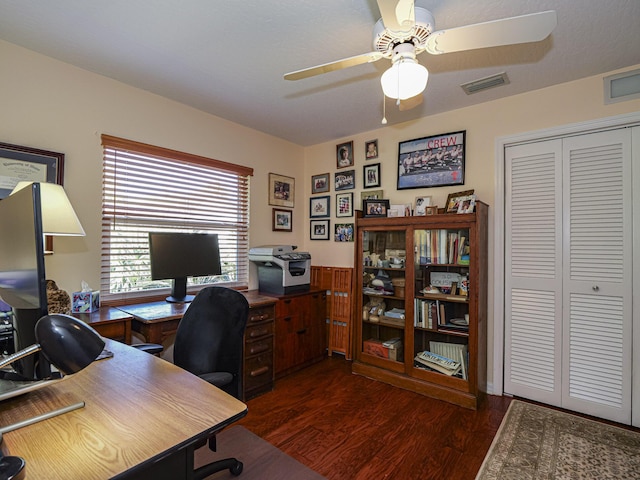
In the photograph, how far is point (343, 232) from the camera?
374 centimetres

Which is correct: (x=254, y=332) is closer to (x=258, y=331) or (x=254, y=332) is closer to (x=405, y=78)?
(x=258, y=331)

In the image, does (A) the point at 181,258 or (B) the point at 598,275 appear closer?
(B) the point at 598,275

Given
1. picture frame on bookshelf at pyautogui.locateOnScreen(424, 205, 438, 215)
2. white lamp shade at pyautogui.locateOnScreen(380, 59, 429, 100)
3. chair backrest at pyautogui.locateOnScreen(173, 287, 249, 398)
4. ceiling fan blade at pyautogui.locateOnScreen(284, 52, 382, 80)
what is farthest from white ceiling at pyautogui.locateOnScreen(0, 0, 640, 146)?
chair backrest at pyautogui.locateOnScreen(173, 287, 249, 398)

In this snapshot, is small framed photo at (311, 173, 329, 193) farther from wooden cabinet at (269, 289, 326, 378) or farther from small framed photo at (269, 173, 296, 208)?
wooden cabinet at (269, 289, 326, 378)

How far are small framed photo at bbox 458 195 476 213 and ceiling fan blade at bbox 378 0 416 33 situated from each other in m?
1.63

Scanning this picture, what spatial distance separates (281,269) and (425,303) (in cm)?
141

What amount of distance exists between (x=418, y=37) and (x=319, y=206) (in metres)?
2.58

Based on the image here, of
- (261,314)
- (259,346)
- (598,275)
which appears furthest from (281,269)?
(598,275)

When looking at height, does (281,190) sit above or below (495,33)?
below

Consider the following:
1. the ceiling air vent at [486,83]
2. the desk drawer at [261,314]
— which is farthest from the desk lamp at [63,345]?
the ceiling air vent at [486,83]

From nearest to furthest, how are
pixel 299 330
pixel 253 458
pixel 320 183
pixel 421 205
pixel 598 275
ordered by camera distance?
1. pixel 253 458
2. pixel 598 275
3. pixel 421 205
4. pixel 299 330
5. pixel 320 183

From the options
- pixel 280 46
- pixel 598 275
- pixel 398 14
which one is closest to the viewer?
pixel 398 14

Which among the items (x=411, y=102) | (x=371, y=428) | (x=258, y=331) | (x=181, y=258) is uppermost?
(x=411, y=102)

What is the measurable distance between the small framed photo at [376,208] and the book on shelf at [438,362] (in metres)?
1.40
